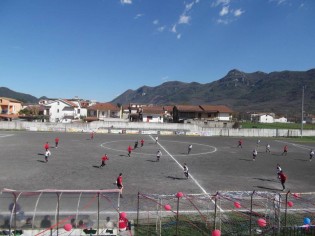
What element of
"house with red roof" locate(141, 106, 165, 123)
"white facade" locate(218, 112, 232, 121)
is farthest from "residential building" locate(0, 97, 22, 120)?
"white facade" locate(218, 112, 232, 121)

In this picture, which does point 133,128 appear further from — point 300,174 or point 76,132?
point 300,174

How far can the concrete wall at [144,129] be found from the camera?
6475 cm

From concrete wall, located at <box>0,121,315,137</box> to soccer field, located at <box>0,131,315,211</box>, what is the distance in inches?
926

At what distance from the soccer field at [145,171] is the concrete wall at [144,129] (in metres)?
23.5

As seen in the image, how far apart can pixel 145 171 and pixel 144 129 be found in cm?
3857

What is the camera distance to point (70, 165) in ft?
96.1

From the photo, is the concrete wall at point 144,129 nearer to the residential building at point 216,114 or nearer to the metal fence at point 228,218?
the residential building at point 216,114

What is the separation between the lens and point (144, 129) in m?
66.3

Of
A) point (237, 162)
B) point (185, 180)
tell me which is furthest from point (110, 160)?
point (237, 162)

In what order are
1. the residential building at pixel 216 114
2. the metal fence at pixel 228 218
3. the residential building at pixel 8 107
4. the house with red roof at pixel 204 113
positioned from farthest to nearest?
the residential building at pixel 8 107, the house with red roof at pixel 204 113, the residential building at pixel 216 114, the metal fence at pixel 228 218

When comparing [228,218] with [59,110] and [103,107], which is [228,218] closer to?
[103,107]

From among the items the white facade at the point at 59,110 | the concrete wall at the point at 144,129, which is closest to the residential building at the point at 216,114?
the concrete wall at the point at 144,129

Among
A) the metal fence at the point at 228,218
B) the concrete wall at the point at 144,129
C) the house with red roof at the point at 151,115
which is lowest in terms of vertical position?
the metal fence at the point at 228,218

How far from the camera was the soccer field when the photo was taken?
22.4 metres
